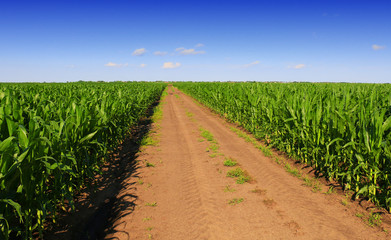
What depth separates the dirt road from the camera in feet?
11.4

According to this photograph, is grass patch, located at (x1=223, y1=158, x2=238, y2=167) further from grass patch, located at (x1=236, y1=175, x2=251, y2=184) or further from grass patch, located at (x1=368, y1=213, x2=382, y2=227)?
grass patch, located at (x1=368, y1=213, x2=382, y2=227)

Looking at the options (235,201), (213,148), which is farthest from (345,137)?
(213,148)

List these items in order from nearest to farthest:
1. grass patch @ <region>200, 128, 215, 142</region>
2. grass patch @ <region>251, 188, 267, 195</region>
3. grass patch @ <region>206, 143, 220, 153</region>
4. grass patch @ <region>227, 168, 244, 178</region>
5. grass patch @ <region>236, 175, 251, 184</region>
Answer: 1. grass patch @ <region>251, 188, 267, 195</region>
2. grass patch @ <region>236, 175, 251, 184</region>
3. grass patch @ <region>227, 168, 244, 178</region>
4. grass patch @ <region>206, 143, 220, 153</region>
5. grass patch @ <region>200, 128, 215, 142</region>

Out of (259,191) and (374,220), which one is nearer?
(374,220)

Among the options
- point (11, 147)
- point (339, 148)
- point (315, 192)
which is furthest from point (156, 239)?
point (339, 148)

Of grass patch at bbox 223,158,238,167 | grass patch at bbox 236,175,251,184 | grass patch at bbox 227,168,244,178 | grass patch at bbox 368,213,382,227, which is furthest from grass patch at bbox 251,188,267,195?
grass patch at bbox 368,213,382,227

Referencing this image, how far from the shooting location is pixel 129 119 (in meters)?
9.48

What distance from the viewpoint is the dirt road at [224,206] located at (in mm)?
3479

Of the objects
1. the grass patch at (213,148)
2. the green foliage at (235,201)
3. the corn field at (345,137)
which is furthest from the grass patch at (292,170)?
the grass patch at (213,148)

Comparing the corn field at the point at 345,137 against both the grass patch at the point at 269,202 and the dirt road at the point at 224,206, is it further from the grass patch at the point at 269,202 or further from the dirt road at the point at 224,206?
the grass patch at the point at 269,202

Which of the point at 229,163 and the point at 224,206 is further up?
the point at 229,163

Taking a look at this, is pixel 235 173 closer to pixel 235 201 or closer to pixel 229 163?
pixel 229 163

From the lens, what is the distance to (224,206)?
418 cm

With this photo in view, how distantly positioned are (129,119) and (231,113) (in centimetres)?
600
